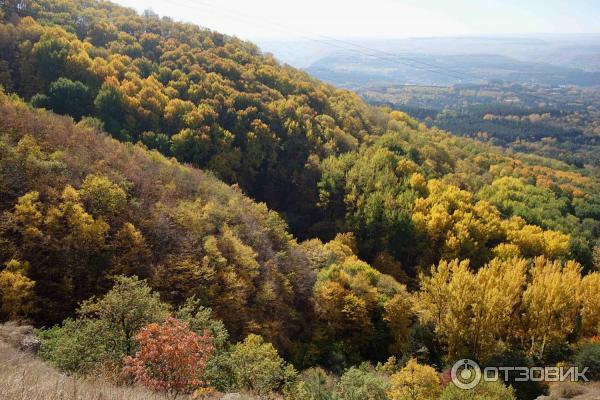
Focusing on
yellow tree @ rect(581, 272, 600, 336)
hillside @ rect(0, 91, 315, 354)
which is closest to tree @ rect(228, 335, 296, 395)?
hillside @ rect(0, 91, 315, 354)

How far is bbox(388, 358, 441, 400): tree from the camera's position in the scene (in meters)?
27.8

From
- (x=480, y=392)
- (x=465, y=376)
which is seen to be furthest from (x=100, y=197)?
(x=480, y=392)

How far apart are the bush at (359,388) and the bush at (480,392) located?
3.91 m

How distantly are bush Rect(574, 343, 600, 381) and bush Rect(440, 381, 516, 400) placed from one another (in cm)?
994

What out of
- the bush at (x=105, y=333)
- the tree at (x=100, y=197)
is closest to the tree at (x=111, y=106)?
the tree at (x=100, y=197)

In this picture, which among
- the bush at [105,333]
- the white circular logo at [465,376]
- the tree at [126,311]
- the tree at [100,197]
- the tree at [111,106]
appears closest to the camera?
the bush at [105,333]

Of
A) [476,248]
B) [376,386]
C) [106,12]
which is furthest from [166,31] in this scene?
[376,386]

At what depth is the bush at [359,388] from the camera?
25.5m

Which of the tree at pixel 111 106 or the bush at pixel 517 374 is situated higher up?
the tree at pixel 111 106

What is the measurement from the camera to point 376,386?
92.7 feet

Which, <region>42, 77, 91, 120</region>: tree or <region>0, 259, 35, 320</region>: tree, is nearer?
<region>0, 259, 35, 320</region>: tree

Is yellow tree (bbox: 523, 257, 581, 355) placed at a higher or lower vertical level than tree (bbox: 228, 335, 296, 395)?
lower

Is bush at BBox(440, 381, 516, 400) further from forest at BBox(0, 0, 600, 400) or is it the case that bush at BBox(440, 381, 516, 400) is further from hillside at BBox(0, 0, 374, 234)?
hillside at BBox(0, 0, 374, 234)

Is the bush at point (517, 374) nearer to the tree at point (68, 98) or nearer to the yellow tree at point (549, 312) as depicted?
the yellow tree at point (549, 312)
